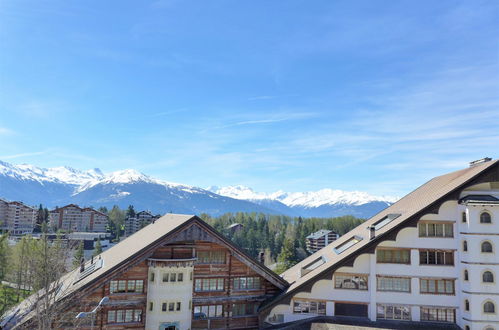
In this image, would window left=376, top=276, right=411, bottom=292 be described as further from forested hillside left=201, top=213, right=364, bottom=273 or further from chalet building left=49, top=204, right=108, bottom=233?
chalet building left=49, top=204, right=108, bottom=233

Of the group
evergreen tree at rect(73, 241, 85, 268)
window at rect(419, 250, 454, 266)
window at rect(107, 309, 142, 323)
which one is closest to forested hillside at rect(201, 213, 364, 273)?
evergreen tree at rect(73, 241, 85, 268)

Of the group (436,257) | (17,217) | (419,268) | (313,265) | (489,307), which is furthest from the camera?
(17,217)

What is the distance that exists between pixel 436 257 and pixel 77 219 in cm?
18171

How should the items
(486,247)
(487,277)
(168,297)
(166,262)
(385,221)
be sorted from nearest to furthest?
1. (487,277)
2. (486,247)
3. (166,262)
4. (168,297)
5. (385,221)

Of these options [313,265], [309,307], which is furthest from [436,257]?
[309,307]

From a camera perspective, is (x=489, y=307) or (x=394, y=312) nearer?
(x=489, y=307)

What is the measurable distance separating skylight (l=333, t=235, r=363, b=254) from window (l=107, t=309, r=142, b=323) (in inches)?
725

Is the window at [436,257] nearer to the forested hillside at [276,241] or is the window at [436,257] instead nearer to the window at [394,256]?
the window at [394,256]

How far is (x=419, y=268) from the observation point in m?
32.2

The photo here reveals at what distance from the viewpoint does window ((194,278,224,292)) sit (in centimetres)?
3384

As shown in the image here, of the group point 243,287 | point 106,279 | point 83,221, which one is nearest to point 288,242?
point 243,287

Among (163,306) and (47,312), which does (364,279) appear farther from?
(47,312)

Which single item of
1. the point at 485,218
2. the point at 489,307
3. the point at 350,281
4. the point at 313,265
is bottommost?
the point at 489,307

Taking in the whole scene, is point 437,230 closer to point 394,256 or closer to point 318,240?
point 394,256
